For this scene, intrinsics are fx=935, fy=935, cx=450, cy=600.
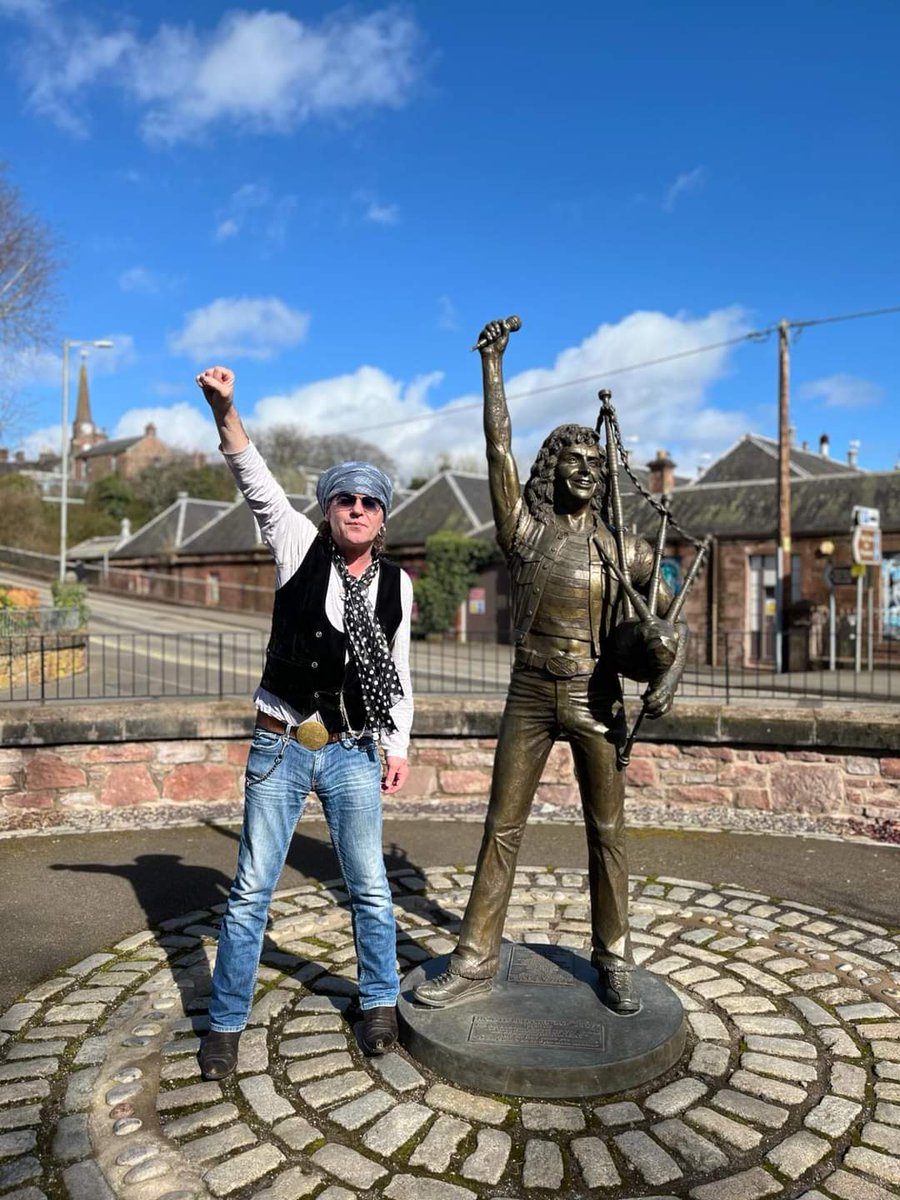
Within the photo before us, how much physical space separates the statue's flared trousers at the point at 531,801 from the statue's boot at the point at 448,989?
3 cm

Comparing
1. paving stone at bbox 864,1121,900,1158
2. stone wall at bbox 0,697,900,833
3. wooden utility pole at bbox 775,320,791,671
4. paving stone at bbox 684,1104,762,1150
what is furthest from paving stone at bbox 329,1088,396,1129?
wooden utility pole at bbox 775,320,791,671

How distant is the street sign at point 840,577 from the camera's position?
23500mm

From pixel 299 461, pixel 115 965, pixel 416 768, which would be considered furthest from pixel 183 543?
pixel 115 965

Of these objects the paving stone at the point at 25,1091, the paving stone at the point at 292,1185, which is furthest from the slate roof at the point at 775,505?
the paving stone at the point at 292,1185

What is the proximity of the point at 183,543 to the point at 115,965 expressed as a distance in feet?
130

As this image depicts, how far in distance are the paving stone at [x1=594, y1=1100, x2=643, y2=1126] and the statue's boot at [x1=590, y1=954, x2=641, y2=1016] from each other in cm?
43

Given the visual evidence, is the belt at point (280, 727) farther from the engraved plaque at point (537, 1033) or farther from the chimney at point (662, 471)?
the chimney at point (662, 471)

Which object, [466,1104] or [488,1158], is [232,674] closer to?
[466,1104]

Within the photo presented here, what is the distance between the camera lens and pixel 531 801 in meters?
3.86

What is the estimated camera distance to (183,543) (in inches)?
1673

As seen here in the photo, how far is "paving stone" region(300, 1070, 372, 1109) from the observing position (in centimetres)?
321

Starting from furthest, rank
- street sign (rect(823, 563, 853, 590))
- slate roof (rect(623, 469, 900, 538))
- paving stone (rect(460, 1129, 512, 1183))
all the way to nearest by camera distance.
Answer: slate roof (rect(623, 469, 900, 538))
street sign (rect(823, 563, 853, 590))
paving stone (rect(460, 1129, 512, 1183))

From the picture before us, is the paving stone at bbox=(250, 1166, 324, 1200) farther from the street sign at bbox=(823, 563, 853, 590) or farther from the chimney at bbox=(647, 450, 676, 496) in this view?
the chimney at bbox=(647, 450, 676, 496)

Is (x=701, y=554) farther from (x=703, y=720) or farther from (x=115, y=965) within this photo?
(x=703, y=720)
